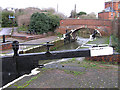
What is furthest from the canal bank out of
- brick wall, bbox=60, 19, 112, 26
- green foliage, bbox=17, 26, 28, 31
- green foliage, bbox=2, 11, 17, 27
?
green foliage, bbox=2, 11, 17, 27

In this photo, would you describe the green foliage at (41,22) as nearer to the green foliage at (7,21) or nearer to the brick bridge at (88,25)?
the brick bridge at (88,25)

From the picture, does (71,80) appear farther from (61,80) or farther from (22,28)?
→ (22,28)

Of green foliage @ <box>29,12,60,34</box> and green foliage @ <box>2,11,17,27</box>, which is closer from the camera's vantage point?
green foliage @ <box>29,12,60,34</box>

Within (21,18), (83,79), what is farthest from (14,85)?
(21,18)

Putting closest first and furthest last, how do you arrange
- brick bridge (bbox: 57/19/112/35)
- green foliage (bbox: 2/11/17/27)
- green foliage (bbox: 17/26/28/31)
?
1. brick bridge (bbox: 57/19/112/35)
2. green foliage (bbox: 17/26/28/31)
3. green foliage (bbox: 2/11/17/27)

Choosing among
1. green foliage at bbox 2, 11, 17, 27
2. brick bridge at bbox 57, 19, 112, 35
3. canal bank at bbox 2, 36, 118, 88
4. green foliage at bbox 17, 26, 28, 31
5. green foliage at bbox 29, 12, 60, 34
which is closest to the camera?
canal bank at bbox 2, 36, 118, 88

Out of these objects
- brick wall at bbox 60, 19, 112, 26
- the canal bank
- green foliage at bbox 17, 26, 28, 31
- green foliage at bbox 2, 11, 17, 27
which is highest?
green foliage at bbox 2, 11, 17, 27

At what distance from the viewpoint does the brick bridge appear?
2019 centimetres

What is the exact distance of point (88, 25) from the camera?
21.5 m

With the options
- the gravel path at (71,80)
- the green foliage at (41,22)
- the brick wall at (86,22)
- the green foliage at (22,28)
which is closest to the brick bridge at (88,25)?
the brick wall at (86,22)

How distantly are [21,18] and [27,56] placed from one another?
19.2 metres

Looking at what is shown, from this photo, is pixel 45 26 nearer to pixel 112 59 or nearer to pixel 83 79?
pixel 112 59

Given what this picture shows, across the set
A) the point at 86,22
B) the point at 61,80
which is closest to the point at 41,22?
the point at 86,22

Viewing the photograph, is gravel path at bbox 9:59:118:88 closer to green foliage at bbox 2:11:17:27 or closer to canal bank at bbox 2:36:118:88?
canal bank at bbox 2:36:118:88
